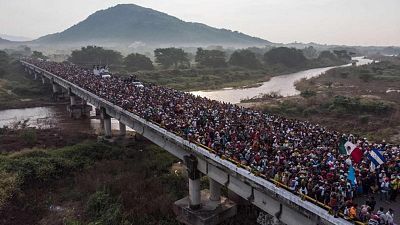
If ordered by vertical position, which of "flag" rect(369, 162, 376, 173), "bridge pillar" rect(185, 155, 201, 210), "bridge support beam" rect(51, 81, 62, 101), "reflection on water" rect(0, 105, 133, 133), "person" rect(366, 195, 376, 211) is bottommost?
"reflection on water" rect(0, 105, 133, 133)

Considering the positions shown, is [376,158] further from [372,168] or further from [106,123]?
[106,123]

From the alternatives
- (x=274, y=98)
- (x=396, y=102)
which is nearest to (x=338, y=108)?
(x=396, y=102)

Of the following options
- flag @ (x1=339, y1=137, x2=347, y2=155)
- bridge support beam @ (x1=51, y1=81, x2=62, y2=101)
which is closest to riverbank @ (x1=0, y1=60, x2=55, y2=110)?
bridge support beam @ (x1=51, y1=81, x2=62, y2=101)

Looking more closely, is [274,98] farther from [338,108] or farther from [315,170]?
[315,170]

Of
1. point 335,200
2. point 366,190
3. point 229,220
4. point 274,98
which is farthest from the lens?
point 274,98

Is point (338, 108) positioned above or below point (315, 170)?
below

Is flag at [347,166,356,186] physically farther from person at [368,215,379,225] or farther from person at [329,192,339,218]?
person at [368,215,379,225]
